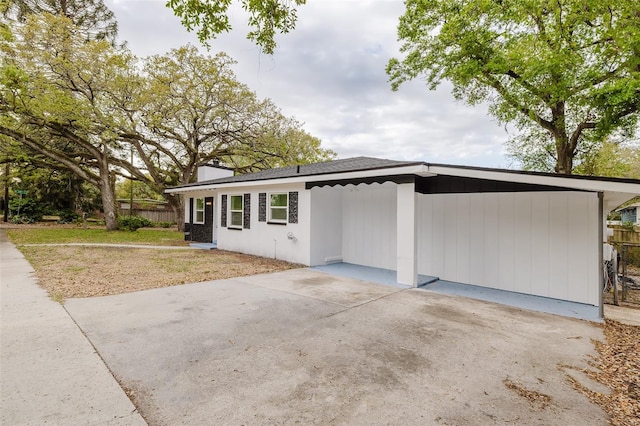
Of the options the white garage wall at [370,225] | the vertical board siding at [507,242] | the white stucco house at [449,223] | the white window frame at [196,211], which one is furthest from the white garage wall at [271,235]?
the vertical board siding at [507,242]

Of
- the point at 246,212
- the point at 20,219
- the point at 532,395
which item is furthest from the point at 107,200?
the point at 532,395

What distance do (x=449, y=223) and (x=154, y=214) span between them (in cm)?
2679

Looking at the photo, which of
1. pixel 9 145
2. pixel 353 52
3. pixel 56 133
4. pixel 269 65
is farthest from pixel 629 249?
pixel 9 145

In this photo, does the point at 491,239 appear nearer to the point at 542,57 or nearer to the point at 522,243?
the point at 522,243

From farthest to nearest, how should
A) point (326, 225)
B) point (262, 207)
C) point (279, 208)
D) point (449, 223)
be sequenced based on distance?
1. point (262, 207)
2. point (279, 208)
3. point (326, 225)
4. point (449, 223)

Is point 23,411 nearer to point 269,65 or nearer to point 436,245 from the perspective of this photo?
point 269,65

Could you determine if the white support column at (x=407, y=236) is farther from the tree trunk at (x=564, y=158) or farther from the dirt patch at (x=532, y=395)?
the tree trunk at (x=564, y=158)

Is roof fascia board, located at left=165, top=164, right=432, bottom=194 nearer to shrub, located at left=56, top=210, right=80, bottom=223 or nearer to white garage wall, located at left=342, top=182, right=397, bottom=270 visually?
white garage wall, located at left=342, top=182, right=397, bottom=270

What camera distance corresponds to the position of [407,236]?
6434 millimetres

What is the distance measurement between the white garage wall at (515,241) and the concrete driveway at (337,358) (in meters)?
1.44

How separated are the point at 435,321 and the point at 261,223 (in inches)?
285

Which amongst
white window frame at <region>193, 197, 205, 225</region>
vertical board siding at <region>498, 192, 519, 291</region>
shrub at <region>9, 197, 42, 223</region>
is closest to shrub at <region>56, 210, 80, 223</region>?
shrub at <region>9, 197, 42, 223</region>

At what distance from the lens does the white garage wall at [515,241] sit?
217 inches

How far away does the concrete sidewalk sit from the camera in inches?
85.2
